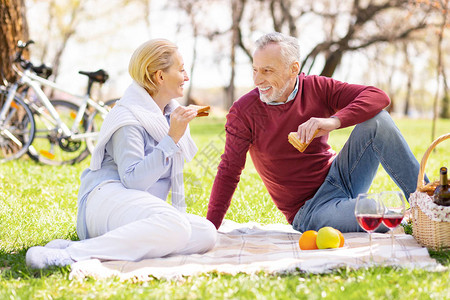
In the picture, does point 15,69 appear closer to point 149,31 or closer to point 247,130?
point 247,130

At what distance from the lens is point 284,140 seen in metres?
3.75

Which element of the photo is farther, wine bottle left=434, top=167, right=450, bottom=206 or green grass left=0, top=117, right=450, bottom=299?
wine bottle left=434, top=167, right=450, bottom=206

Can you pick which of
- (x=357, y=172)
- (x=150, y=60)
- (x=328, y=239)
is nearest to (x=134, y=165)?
(x=150, y=60)

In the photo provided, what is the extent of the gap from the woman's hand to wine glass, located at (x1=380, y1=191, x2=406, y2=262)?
114 centimetres

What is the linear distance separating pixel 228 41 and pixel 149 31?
4.26 m

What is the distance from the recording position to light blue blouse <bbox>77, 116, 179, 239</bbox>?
3.13 metres

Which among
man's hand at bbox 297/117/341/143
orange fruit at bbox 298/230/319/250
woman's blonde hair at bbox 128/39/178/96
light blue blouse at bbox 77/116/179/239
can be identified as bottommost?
orange fruit at bbox 298/230/319/250

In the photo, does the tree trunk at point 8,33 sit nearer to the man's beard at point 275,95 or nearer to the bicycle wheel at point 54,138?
the bicycle wheel at point 54,138

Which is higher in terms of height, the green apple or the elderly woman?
the elderly woman

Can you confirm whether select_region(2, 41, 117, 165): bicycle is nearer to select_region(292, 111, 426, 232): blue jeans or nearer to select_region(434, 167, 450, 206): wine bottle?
select_region(292, 111, 426, 232): blue jeans

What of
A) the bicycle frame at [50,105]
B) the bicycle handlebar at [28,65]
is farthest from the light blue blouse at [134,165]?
the bicycle handlebar at [28,65]

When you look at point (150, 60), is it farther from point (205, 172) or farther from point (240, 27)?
point (240, 27)

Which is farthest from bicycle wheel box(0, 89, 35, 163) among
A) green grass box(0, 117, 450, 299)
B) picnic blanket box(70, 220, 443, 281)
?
picnic blanket box(70, 220, 443, 281)

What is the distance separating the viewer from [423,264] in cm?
282
